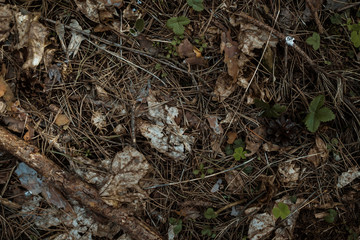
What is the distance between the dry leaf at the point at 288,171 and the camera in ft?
9.23

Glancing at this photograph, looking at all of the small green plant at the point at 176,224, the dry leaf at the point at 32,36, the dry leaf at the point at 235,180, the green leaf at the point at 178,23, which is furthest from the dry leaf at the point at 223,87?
the dry leaf at the point at 32,36

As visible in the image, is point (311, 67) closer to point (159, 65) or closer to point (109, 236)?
point (159, 65)

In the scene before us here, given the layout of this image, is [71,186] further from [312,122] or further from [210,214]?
[312,122]

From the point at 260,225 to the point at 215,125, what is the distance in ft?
3.70

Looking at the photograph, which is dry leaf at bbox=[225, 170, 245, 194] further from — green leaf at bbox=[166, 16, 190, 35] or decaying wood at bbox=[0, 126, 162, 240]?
green leaf at bbox=[166, 16, 190, 35]

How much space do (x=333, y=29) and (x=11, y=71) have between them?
3.36 meters

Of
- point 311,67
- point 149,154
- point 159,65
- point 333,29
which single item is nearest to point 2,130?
point 149,154

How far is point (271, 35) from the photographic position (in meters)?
2.71

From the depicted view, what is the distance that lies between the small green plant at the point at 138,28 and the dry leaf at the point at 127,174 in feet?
3.83

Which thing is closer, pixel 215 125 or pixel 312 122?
pixel 312 122

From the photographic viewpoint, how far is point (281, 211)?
2.68m

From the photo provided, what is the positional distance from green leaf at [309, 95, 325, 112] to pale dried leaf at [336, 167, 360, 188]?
0.79 meters

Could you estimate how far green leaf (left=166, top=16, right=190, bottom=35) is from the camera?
2.66 metres

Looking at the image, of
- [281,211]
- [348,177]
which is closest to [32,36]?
[281,211]
